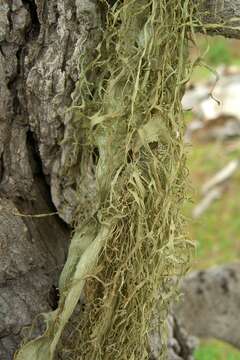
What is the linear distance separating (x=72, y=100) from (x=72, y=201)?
211 mm

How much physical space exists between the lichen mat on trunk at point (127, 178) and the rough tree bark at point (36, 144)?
50 millimetres

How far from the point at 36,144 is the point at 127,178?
23cm

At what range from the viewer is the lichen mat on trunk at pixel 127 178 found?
125cm

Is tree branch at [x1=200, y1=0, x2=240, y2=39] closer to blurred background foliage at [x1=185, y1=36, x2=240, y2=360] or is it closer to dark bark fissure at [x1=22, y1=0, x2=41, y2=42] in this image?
dark bark fissure at [x1=22, y1=0, x2=41, y2=42]

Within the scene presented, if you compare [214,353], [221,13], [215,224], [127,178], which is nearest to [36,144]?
[127,178]

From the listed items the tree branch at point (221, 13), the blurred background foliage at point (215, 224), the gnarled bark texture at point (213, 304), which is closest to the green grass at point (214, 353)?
the blurred background foliage at point (215, 224)

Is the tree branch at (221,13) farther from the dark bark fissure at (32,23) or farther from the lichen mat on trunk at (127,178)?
the dark bark fissure at (32,23)

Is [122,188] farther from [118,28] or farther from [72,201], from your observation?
[118,28]

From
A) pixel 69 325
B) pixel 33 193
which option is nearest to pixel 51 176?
pixel 33 193

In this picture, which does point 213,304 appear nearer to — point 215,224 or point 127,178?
point 127,178

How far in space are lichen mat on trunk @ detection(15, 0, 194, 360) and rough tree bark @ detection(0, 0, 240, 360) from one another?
5 cm

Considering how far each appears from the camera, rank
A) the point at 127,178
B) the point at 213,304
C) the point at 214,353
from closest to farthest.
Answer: the point at 127,178
the point at 213,304
the point at 214,353

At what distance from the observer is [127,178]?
1266 millimetres

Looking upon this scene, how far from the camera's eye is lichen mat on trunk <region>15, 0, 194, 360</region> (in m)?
1.25
